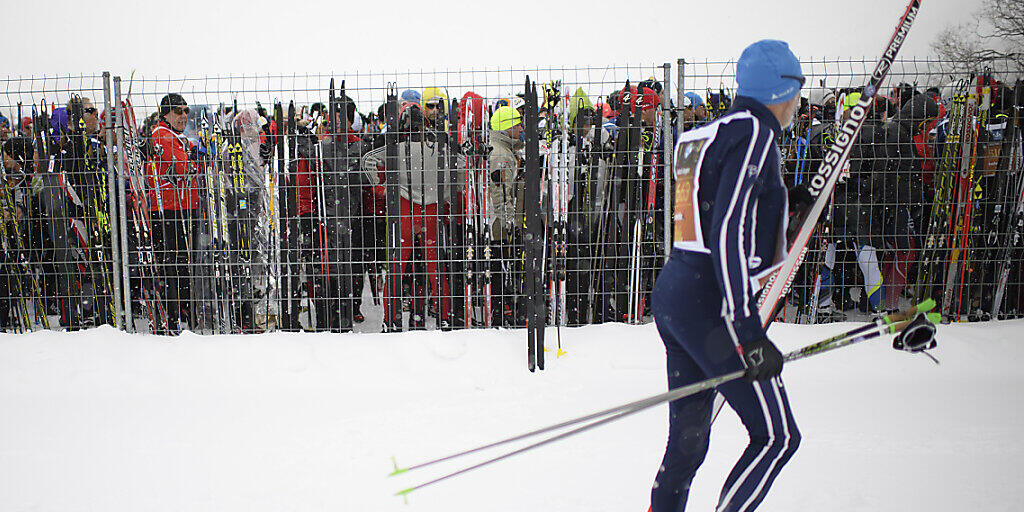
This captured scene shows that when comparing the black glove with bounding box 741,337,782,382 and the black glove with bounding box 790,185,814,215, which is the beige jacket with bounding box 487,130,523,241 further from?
the black glove with bounding box 741,337,782,382

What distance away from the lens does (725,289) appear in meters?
1.89

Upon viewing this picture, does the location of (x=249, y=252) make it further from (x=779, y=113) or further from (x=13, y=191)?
(x=779, y=113)

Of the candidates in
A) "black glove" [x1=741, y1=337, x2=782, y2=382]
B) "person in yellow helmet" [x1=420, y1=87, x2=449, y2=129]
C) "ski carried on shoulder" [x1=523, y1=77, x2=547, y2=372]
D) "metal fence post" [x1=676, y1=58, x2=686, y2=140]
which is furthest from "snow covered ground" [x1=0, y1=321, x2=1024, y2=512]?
"person in yellow helmet" [x1=420, y1=87, x2=449, y2=129]

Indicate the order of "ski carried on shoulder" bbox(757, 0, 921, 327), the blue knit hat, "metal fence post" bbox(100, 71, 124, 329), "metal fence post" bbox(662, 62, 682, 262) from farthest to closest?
"metal fence post" bbox(100, 71, 124, 329)
"metal fence post" bbox(662, 62, 682, 262)
"ski carried on shoulder" bbox(757, 0, 921, 327)
the blue knit hat

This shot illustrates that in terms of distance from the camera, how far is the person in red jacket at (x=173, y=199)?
5.46 m

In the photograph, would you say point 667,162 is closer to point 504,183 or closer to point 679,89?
point 679,89

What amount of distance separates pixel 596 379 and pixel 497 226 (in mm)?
1678

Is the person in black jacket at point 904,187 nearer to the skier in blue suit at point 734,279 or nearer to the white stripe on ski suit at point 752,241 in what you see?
the skier in blue suit at point 734,279

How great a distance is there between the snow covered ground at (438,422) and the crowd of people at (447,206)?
48 cm

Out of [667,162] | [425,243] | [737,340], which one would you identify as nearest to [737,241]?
[737,340]

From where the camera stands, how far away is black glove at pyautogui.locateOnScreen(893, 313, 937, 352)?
2051 mm

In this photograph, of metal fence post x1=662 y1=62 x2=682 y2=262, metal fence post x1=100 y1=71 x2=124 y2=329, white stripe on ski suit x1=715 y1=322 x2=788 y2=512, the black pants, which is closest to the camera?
white stripe on ski suit x1=715 y1=322 x2=788 y2=512

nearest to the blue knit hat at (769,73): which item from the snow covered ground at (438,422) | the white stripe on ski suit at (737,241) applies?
the white stripe on ski suit at (737,241)

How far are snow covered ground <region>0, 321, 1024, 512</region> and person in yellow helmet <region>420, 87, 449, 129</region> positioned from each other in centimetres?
195
